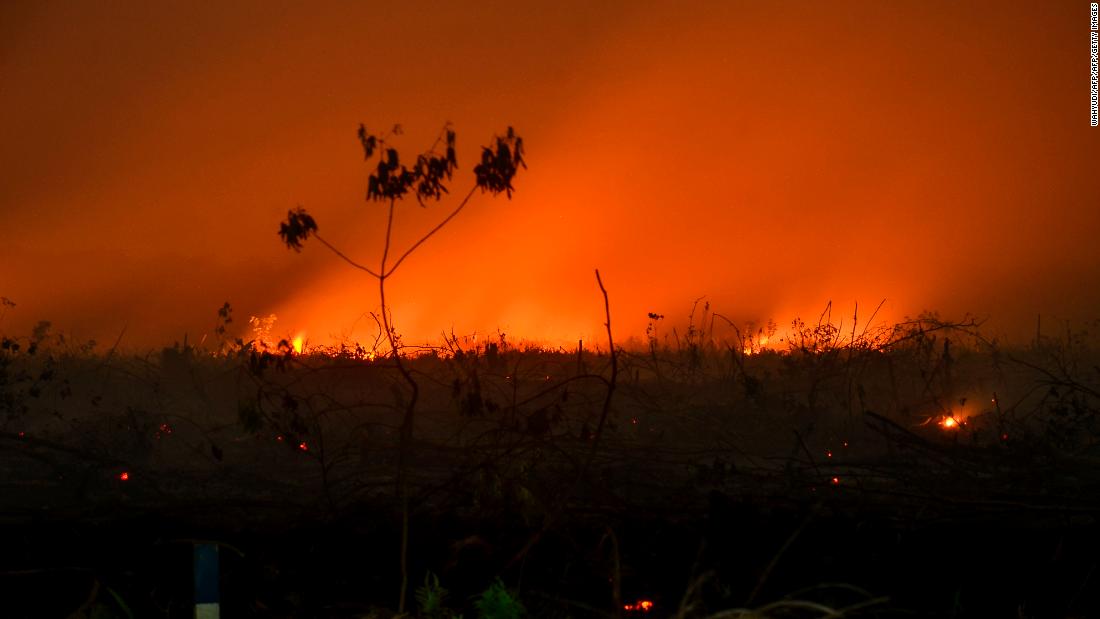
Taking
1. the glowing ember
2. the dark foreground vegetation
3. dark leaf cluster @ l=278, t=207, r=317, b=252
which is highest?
dark leaf cluster @ l=278, t=207, r=317, b=252

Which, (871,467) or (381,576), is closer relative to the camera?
(381,576)

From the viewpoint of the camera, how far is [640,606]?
17.5ft

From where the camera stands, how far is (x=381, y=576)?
603cm

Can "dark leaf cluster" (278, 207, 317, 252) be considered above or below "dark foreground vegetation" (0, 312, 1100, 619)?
above

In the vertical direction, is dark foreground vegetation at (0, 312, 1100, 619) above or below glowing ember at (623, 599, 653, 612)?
above

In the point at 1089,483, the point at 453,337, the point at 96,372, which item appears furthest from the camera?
the point at 96,372

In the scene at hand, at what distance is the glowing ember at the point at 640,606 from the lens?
529 cm

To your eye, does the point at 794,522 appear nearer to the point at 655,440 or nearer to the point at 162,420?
the point at 655,440

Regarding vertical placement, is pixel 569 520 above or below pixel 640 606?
above

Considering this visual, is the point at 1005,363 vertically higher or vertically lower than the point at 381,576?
higher

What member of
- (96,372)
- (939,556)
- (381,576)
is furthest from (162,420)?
(939,556)

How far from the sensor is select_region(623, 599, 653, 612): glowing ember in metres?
5.29

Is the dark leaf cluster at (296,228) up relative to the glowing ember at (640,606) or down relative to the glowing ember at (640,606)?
up

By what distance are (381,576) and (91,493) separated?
164 inches
